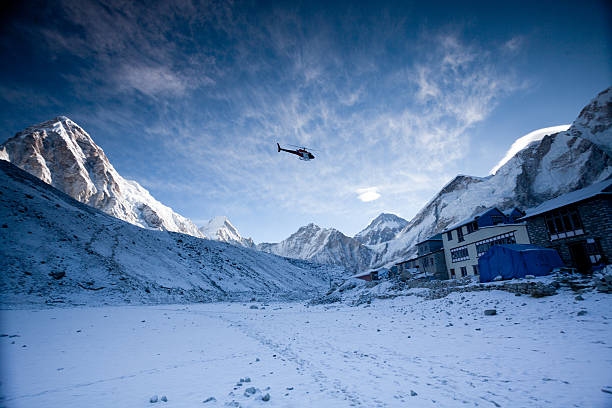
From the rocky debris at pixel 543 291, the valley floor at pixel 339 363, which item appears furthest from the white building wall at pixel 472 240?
the valley floor at pixel 339 363

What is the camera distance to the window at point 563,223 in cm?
2456

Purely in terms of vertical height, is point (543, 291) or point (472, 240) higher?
point (472, 240)

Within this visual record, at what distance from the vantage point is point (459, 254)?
41.2 metres

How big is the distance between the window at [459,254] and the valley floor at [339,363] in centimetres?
2946

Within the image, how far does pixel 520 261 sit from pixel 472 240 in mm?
17186

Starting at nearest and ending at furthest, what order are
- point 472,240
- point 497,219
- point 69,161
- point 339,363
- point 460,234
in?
point 339,363
point 497,219
point 472,240
point 460,234
point 69,161

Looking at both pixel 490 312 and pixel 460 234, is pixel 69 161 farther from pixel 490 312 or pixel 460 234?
pixel 490 312

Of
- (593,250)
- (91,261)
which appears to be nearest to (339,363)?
(593,250)

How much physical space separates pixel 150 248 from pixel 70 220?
1163 cm

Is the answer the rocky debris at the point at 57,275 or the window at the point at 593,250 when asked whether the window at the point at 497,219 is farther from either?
the rocky debris at the point at 57,275

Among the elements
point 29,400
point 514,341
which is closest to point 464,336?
point 514,341

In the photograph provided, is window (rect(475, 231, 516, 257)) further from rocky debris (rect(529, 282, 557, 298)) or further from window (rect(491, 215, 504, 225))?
rocky debris (rect(529, 282, 557, 298))

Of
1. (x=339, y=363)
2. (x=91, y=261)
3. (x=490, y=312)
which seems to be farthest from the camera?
(x=91, y=261)

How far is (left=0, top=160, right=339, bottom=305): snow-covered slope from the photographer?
25.1m
